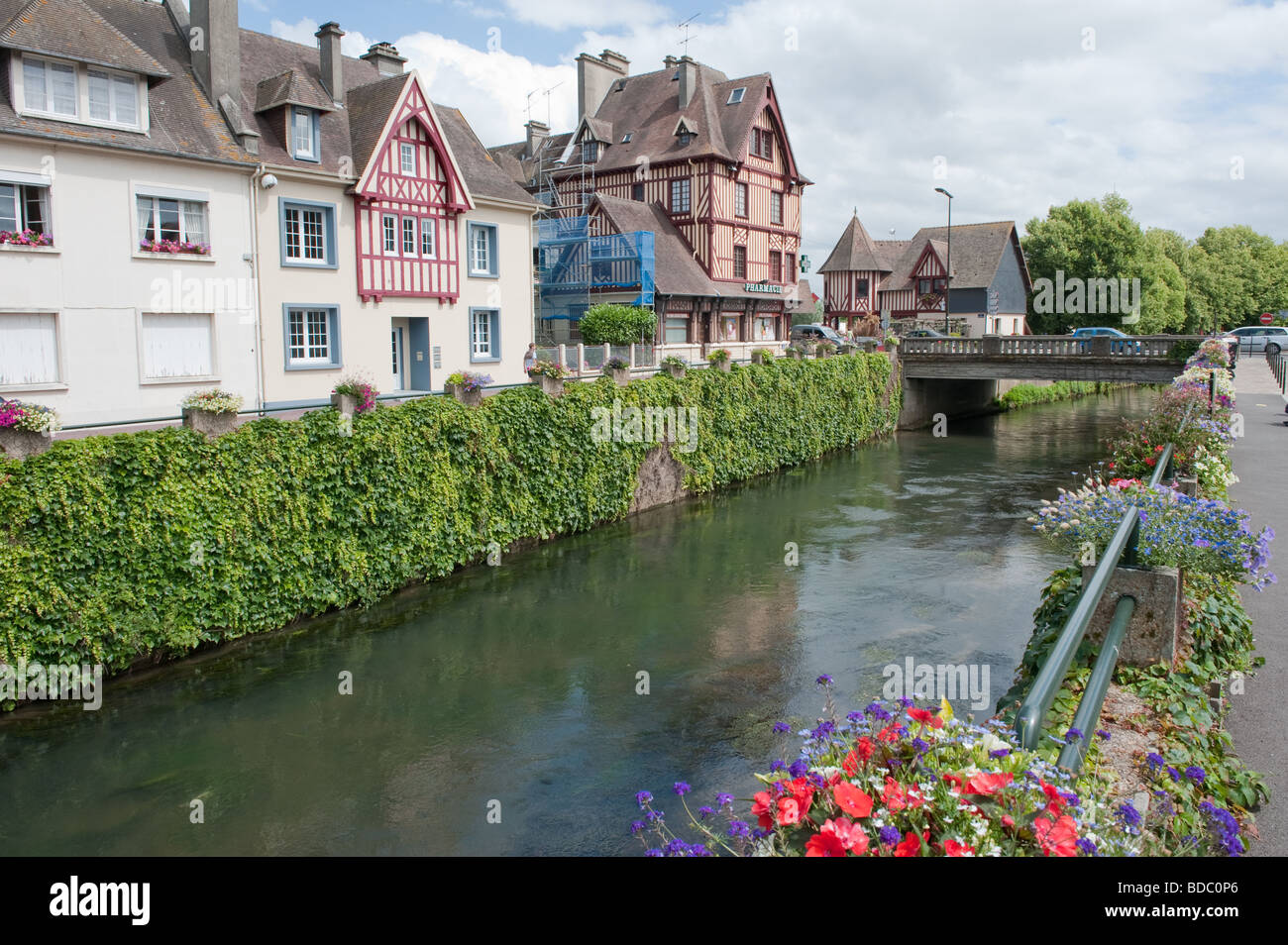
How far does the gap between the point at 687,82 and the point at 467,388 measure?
32544mm

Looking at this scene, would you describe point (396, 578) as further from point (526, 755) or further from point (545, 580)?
point (526, 755)

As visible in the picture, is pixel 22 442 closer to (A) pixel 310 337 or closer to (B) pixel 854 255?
(A) pixel 310 337

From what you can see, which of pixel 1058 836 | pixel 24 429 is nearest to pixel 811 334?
pixel 24 429

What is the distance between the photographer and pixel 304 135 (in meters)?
25.2

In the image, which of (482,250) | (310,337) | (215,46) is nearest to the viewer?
(215,46)

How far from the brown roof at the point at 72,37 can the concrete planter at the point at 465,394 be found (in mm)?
9748

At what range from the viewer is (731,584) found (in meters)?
18.2

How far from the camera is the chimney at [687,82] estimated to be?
45.8m

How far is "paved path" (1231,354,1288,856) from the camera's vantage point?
4.57m

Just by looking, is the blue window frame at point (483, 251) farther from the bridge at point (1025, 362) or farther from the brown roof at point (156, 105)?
the bridge at point (1025, 362)

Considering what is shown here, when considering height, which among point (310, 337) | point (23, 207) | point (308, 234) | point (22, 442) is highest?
point (308, 234)

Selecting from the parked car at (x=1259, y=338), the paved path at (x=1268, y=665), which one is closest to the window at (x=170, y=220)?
the paved path at (x=1268, y=665)

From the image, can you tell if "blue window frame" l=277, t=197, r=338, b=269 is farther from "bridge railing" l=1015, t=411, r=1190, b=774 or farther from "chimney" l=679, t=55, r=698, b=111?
"chimney" l=679, t=55, r=698, b=111

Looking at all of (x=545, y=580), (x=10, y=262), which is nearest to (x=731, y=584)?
(x=545, y=580)
